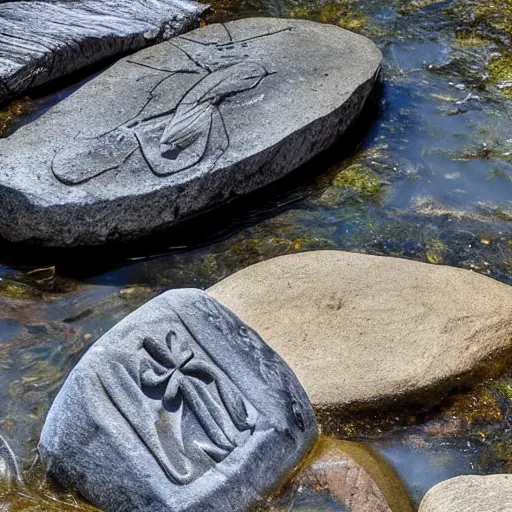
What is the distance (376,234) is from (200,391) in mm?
1670

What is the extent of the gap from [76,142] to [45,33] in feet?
4.34

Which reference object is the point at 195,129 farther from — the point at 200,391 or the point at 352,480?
the point at 352,480

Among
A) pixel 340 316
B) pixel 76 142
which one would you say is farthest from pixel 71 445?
pixel 76 142

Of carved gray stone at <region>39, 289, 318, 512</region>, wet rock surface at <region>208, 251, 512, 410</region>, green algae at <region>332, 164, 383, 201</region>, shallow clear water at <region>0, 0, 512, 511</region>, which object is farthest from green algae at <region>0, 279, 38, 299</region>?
green algae at <region>332, 164, 383, 201</region>

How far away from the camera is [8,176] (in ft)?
13.4

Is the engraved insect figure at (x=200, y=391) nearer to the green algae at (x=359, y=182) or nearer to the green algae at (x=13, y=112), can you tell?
the green algae at (x=359, y=182)

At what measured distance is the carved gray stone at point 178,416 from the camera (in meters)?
2.84

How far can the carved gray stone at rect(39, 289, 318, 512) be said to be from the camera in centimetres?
284

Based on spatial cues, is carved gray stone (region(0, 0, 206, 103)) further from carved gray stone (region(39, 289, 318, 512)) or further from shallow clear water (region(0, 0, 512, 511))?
carved gray stone (region(39, 289, 318, 512))

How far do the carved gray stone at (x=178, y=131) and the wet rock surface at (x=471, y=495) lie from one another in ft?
6.10

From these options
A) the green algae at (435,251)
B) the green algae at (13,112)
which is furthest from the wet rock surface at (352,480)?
the green algae at (13,112)

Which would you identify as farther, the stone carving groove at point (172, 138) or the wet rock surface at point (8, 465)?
the stone carving groove at point (172, 138)

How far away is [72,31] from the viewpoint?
547 centimetres

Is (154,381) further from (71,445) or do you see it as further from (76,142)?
(76,142)
